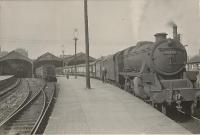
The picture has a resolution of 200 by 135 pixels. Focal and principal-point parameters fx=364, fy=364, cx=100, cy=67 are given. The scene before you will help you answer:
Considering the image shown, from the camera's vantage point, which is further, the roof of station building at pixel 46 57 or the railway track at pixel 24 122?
the roof of station building at pixel 46 57

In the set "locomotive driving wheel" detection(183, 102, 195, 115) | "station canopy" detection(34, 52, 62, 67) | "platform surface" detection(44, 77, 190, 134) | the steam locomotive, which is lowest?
"platform surface" detection(44, 77, 190, 134)

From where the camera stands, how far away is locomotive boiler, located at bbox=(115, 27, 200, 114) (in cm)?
1362

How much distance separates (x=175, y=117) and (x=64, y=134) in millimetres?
5382

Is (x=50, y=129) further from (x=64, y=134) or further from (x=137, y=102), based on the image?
(x=137, y=102)

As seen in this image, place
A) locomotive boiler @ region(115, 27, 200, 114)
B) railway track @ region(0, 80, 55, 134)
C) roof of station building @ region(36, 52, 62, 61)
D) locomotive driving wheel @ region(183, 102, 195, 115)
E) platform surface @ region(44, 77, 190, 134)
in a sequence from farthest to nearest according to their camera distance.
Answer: roof of station building @ region(36, 52, 62, 61) < locomotive driving wheel @ region(183, 102, 195, 115) < locomotive boiler @ region(115, 27, 200, 114) < railway track @ region(0, 80, 55, 134) < platform surface @ region(44, 77, 190, 134)

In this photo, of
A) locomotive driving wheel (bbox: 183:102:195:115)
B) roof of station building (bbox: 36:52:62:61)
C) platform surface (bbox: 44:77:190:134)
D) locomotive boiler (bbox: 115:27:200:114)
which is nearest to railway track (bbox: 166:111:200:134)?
locomotive driving wheel (bbox: 183:102:195:115)

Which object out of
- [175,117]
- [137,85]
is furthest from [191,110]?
[137,85]

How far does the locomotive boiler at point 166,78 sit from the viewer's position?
1362 cm

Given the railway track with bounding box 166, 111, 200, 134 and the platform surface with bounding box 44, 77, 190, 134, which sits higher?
the platform surface with bounding box 44, 77, 190, 134

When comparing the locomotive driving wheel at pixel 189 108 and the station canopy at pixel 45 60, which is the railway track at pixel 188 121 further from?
the station canopy at pixel 45 60

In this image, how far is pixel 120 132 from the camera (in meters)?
10.6

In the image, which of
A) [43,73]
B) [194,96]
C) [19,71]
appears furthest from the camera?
[19,71]

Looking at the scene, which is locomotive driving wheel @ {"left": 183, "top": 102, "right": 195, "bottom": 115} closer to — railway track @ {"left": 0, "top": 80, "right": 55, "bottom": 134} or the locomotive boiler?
the locomotive boiler

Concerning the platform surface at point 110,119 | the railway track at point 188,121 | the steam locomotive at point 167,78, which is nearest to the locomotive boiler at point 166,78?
the steam locomotive at point 167,78
